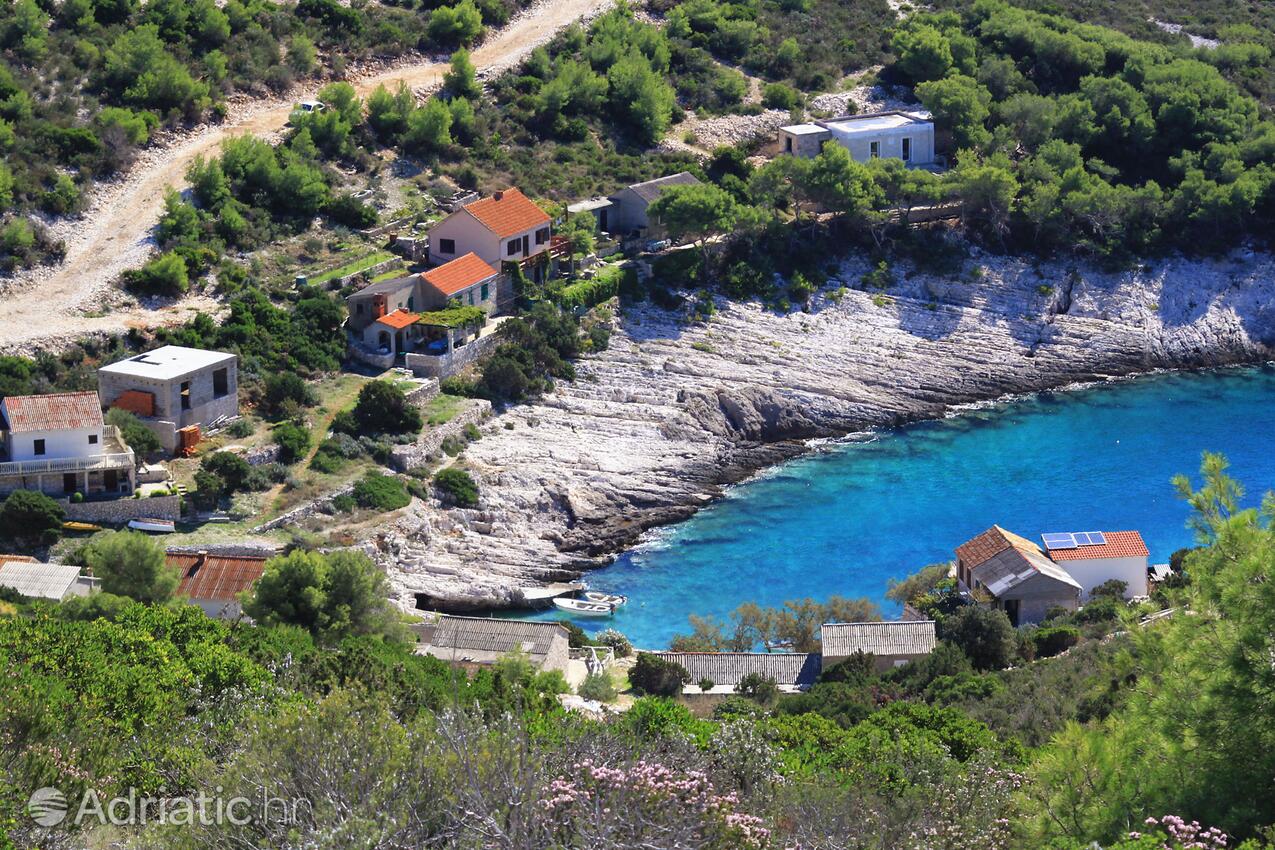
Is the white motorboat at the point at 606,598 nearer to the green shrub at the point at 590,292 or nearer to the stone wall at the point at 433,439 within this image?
the stone wall at the point at 433,439

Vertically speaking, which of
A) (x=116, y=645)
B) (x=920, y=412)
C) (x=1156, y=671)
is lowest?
(x=920, y=412)

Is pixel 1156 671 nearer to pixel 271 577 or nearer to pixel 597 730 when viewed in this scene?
pixel 597 730

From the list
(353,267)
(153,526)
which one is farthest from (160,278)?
(153,526)

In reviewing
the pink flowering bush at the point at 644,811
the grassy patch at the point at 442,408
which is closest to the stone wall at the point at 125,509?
the grassy patch at the point at 442,408

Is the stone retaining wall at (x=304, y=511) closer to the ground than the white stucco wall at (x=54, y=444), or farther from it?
closer to the ground

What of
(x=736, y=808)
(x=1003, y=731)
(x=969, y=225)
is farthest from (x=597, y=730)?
(x=969, y=225)

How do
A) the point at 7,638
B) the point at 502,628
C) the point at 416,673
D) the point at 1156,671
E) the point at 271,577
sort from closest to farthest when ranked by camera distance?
the point at 1156,671, the point at 7,638, the point at 416,673, the point at 271,577, the point at 502,628
